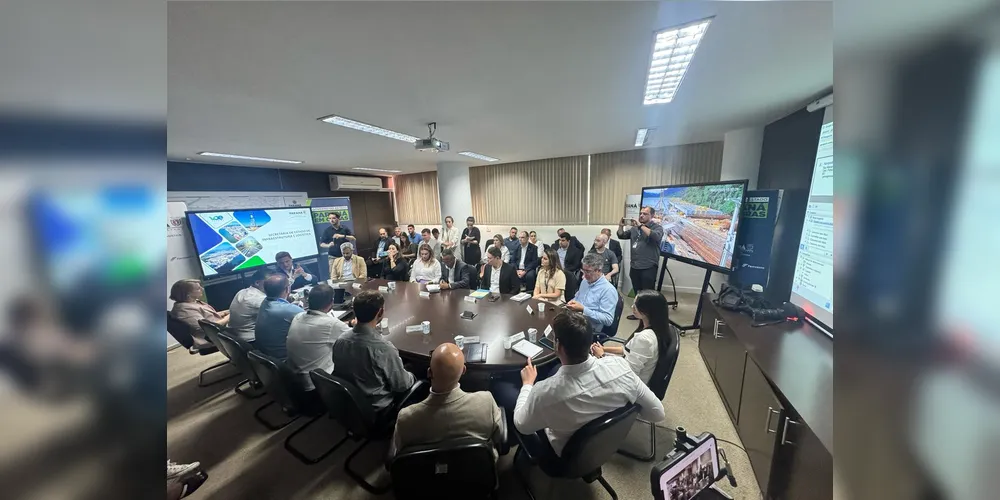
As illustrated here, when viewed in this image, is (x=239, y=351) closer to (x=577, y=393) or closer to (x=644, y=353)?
(x=577, y=393)

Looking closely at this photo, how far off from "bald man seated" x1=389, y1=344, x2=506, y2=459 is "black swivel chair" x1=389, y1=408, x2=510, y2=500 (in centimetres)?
11

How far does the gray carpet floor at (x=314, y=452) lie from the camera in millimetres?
2033

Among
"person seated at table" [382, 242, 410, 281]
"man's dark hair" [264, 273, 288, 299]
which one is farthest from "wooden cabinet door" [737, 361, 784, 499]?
"person seated at table" [382, 242, 410, 281]

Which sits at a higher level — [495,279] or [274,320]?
[495,279]

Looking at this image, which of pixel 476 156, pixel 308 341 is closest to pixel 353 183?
pixel 476 156

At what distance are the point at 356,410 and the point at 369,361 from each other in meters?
0.28

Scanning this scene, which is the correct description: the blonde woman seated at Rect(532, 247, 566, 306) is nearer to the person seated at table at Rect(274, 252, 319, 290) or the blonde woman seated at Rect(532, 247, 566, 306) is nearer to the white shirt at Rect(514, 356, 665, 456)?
the white shirt at Rect(514, 356, 665, 456)

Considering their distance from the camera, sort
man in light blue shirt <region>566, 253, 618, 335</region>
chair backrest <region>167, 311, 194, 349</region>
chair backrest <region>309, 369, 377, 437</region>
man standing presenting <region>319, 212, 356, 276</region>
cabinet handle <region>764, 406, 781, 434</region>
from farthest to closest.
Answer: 1. man standing presenting <region>319, 212, 356, 276</region>
2. chair backrest <region>167, 311, 194, 349</region>
3. man in light blue shirt <region>566, 253, 618, 335</region>
4. chair backrest <region>309, 369, 377, 437</region>
5. cabinet handle <region>764, 406, 781, 434</region>

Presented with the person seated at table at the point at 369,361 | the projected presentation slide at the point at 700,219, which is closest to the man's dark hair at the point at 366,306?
the person seated at table at the point at 369,361

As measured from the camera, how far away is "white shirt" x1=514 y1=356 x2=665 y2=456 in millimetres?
1568

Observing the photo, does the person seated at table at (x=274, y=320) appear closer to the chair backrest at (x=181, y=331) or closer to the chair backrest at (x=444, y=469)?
the chair backrest at (x=181, y=331)

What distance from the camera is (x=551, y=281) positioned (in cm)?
370

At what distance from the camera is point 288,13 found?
1.61 m

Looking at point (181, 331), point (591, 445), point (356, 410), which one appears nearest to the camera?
point (591, 445)
